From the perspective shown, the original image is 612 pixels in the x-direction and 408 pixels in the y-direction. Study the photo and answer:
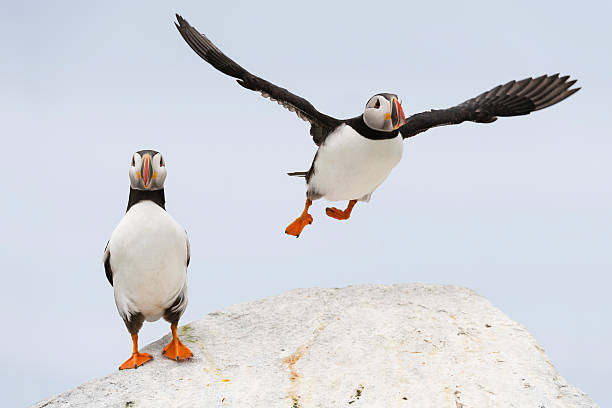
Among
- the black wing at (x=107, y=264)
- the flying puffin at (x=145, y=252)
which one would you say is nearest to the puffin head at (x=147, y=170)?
the flying puffin at (x=145, y=252)

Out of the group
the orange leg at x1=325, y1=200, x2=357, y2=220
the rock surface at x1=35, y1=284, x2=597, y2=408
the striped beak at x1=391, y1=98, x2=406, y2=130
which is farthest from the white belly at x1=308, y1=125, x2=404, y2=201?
the rock surface at x1=35, y1=284, x2=597, y2=408

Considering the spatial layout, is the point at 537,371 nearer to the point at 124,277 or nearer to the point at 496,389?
the point at 496,389

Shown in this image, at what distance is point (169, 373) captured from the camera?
15.5ft

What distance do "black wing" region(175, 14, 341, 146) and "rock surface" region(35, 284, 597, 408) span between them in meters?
1.46

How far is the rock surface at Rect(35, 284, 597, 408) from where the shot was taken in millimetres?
4379

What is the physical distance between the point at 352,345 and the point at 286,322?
67 cm

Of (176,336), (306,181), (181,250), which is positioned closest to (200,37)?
(306,181)

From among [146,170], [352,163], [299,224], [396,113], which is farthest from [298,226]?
[146,170]

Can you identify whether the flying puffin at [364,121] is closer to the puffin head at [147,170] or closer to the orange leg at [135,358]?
the puffin head at [147,170]

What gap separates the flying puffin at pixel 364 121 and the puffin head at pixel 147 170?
1.29 meters

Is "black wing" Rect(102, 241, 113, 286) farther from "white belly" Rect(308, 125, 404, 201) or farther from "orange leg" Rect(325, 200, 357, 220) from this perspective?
"orange leg" Rect(325, 200, 357, 220)

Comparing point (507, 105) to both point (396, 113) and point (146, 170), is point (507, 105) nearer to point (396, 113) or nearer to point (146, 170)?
point (396, 113)

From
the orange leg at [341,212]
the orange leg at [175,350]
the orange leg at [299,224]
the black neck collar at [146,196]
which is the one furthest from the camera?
the orange leg at [341,212]

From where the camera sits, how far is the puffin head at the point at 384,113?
5430 millimetres
